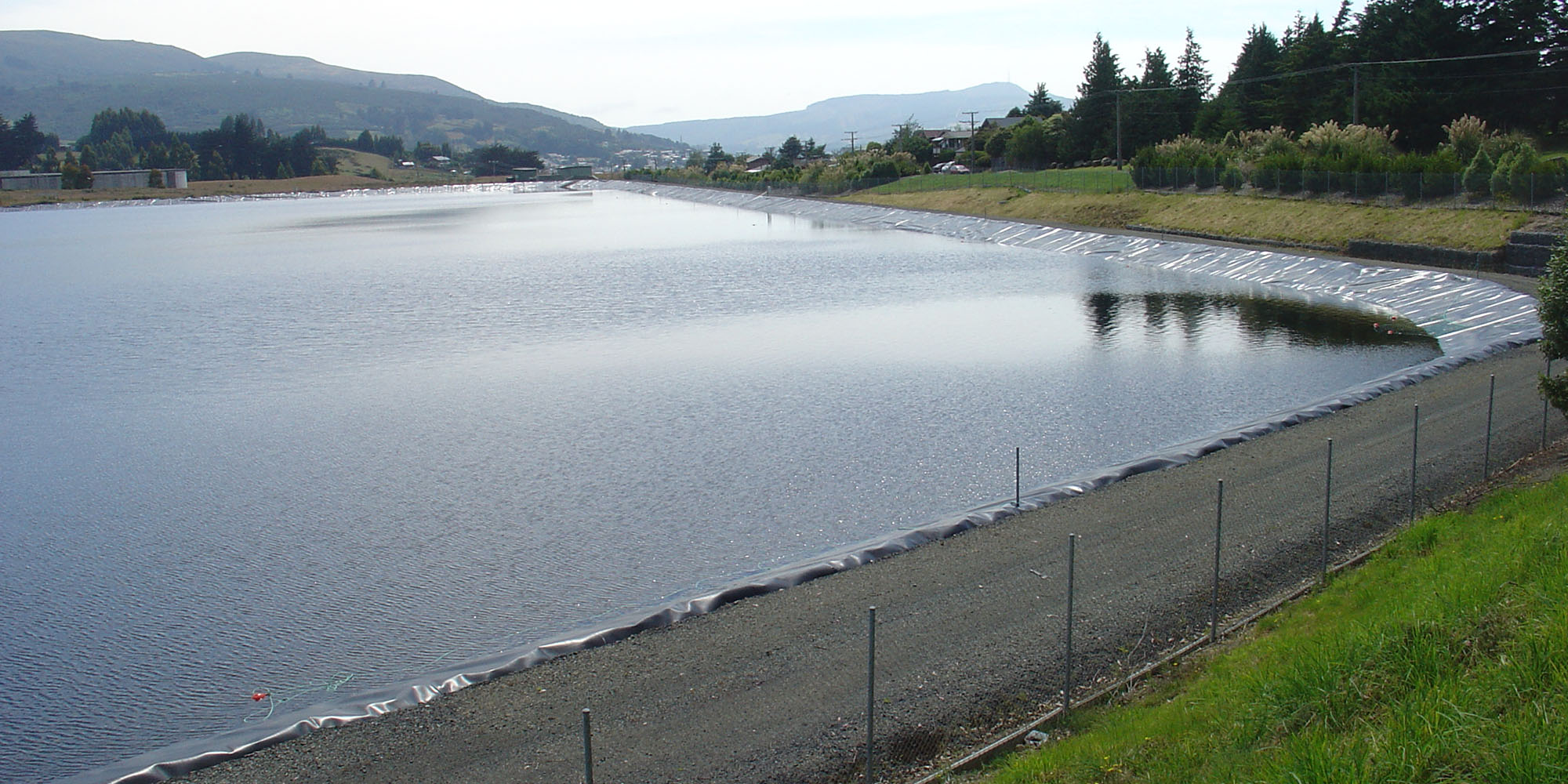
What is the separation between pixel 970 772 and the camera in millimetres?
Answer: 9359

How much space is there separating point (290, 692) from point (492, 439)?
37.9 feet

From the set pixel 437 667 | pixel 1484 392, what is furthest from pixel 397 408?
pixel 1484 392

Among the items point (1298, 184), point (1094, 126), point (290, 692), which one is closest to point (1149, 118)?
point (1094, 126)

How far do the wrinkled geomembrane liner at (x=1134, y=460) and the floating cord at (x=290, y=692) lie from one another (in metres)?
0.41

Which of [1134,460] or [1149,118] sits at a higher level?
[1149,118]

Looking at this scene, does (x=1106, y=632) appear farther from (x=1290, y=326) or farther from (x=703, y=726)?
(x=1290, y=326)

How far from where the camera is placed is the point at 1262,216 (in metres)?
55.2

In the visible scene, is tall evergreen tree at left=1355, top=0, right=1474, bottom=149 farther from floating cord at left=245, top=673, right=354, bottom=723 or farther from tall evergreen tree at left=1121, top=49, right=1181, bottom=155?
floating cord at left=245, top=673, right=354, bottom=723

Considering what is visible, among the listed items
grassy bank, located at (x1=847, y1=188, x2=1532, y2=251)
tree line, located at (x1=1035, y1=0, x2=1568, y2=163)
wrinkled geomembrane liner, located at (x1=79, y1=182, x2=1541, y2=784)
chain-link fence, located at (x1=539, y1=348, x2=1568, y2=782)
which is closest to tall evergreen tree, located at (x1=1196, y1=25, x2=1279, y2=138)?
tree line, located at (x1=1035, y1=0, x2=1568, y2=163)

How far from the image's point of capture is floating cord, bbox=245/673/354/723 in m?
12.2

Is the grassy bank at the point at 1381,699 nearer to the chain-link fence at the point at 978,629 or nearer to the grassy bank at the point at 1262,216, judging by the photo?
the chain-link fence at the point at 978,629

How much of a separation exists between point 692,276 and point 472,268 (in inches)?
601

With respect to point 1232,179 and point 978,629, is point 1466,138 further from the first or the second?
point 978,629

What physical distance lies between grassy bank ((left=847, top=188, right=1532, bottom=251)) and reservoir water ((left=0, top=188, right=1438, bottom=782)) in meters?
6.45
